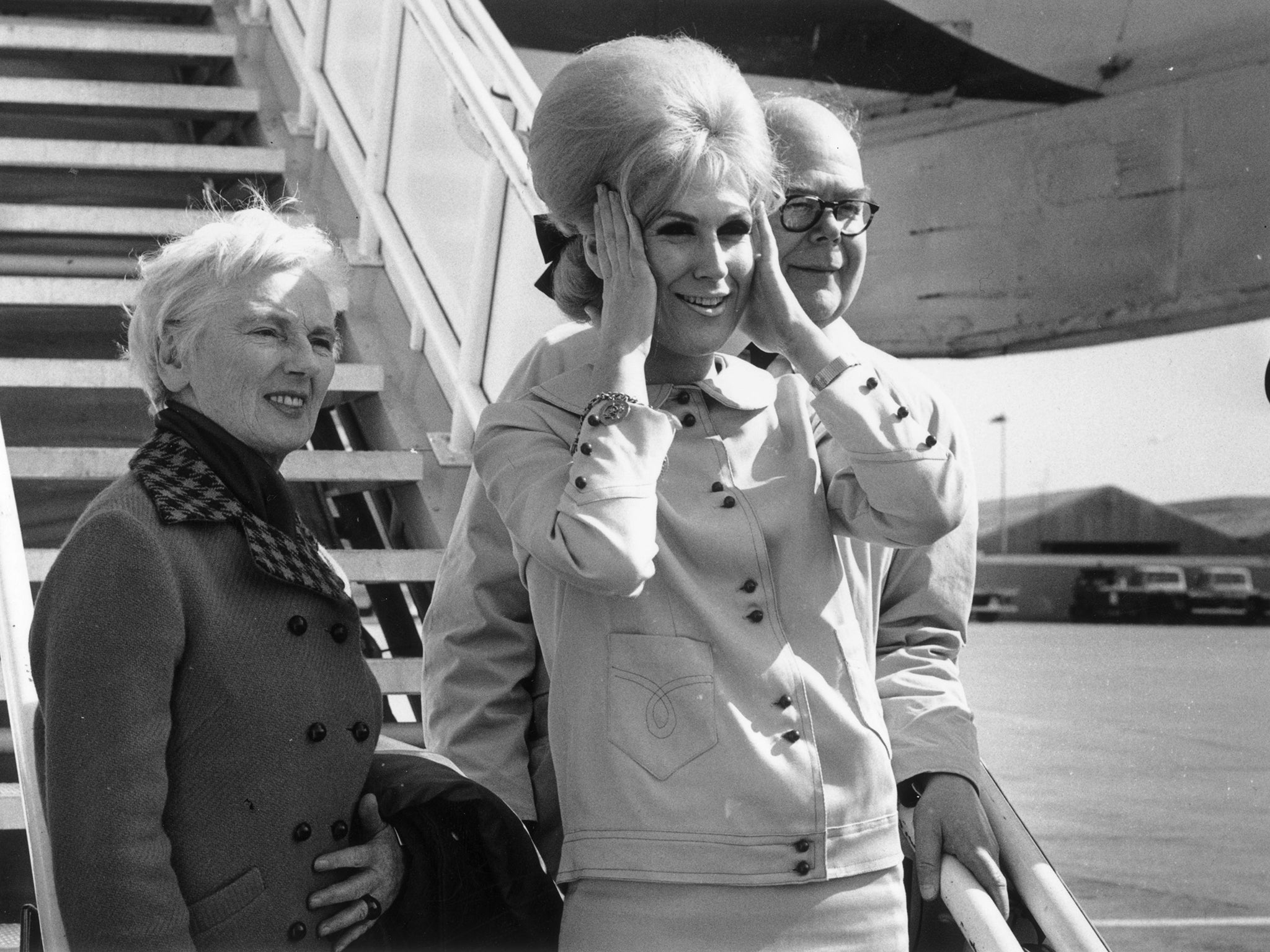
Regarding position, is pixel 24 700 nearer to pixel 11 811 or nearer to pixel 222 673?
pixel 222 673

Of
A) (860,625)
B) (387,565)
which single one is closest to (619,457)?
(860,625)

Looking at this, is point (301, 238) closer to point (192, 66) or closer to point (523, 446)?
point (523, 446)

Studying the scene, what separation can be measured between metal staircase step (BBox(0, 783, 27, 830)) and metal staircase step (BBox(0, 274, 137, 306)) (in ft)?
6.55

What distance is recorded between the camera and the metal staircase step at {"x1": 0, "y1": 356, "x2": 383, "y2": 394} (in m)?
4.04

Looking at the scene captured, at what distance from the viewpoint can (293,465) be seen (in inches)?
149

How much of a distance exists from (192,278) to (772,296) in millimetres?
669

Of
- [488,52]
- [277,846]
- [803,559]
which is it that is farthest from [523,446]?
[488,52]

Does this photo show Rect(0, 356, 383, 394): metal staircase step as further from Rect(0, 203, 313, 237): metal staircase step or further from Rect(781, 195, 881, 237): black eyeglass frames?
Rect(781, 195, 881, 237): black eyeglass frames

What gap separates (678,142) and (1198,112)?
29.5 ft

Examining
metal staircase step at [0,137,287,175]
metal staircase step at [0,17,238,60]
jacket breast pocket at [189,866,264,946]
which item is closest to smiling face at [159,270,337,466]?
jacket breast pocket at [189,866,264,946]

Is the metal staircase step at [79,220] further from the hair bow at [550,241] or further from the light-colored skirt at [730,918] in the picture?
the light-colored skirt at [730,918]

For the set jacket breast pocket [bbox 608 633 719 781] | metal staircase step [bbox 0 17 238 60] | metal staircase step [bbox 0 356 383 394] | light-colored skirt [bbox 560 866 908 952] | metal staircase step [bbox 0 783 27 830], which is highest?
metal staircase step [bbox 0 17 238 60]

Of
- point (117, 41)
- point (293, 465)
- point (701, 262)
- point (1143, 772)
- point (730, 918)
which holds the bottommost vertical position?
point (1143, 772)

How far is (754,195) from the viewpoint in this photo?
164 centimetres
